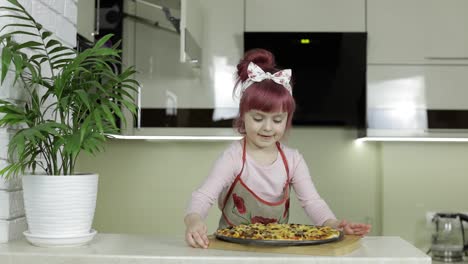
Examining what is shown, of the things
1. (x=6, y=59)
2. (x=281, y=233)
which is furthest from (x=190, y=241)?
(x=6, y=59)

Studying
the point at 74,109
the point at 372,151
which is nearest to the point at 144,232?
the point at 372,151

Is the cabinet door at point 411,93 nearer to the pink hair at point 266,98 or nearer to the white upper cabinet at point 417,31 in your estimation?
the white upper cabinet at point 417,31

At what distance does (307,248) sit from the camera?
4.20 ft

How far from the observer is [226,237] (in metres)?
1.36

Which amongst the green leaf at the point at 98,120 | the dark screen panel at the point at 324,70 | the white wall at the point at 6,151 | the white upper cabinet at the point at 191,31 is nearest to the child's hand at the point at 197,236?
the green leaf at the point at 98,120

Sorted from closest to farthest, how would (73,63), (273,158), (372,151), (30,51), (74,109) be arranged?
(73,63)
(74,109)
(30,51)
(273,158)
(372,151)

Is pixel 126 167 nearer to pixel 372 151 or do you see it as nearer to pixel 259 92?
pixel 372 151

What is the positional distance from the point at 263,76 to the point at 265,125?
13 centimetres

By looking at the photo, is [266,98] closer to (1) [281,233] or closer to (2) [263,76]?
(2) [263,76]

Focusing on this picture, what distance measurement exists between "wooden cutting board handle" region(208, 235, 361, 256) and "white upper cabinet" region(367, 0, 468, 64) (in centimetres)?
188

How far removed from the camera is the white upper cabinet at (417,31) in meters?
3.05

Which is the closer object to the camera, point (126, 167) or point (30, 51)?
point (30, 51)

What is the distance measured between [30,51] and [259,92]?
1.89 feet

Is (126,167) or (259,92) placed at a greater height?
(259,92)
